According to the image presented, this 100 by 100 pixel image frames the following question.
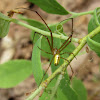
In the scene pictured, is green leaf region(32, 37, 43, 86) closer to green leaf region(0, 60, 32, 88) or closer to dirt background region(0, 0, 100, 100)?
green leaf region(0, 60, 32, 88)

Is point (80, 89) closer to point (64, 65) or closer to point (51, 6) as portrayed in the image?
point (51, 6)

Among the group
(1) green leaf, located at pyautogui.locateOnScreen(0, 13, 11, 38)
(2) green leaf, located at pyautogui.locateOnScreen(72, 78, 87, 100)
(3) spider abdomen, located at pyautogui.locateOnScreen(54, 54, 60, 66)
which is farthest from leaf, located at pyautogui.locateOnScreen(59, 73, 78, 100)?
(2) green leaf, located at pyautogui.locateOnScreen(72, 78, 87, 100)

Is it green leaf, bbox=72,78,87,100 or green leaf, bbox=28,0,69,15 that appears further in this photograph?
green leaf, bbox=72,78,87,100

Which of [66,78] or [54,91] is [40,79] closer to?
[54,91]

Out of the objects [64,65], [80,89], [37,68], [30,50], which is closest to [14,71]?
[80,89]

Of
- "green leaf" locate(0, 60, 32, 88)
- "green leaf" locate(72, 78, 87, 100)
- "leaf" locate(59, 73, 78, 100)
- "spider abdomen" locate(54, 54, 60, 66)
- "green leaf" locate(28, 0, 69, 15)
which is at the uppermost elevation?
"green leaf" locate(28, 0, 69, 15)

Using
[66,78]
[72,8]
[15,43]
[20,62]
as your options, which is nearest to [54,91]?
[66,78]

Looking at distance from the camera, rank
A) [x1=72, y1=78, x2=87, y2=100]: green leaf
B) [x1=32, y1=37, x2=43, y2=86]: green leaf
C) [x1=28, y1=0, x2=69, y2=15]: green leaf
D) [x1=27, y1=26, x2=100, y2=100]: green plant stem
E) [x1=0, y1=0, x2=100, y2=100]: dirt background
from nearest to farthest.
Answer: [x1=27, y1=26, x2=100, y2=100]: green plant stem < [x1=32, y1=37, x2=43, y2=86]: green leaf < [x1=28, y1=0, x2=69, y2=15]: green leaf < [x1=72, y1=78, x2=87, y2=100]: green leaf < [x1=0, y1=0, x2=100, y2=100]: dirt background
